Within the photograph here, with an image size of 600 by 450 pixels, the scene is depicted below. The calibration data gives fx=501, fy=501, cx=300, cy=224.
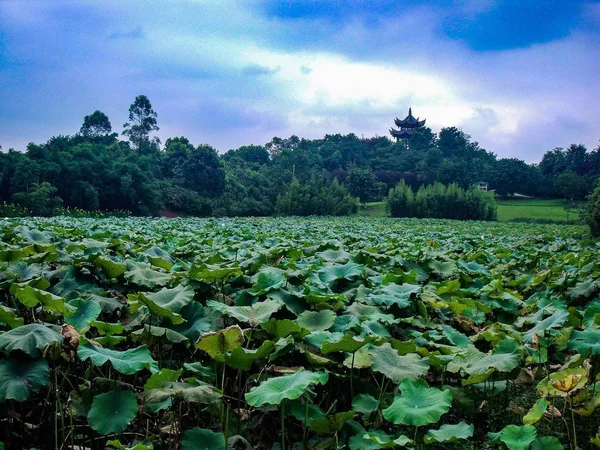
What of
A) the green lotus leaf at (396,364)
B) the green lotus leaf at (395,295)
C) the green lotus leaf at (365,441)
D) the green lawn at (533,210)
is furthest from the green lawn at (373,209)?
the green lotus leaf at (365,441)

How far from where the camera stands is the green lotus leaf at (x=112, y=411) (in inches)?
57.0

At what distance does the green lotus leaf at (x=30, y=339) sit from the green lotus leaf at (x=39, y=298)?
228 mm

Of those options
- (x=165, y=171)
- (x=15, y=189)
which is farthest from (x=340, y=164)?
(x=15, y=189)

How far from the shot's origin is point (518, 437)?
153 centimetres

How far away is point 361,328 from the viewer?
2.12 meters

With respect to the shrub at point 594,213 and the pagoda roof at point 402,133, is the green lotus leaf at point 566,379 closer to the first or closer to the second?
the shrub at point 594,213

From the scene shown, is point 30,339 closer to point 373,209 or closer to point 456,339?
point 456,339

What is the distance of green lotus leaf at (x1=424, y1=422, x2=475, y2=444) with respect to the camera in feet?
4.83

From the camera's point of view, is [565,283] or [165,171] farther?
[165,171]

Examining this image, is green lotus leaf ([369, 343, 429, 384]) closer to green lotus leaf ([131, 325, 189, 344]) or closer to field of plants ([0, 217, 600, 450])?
field of plants ([0, 217, 600, 450])

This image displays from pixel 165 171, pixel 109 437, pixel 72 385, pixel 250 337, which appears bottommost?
pixel 109 437

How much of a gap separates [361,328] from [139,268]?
1270 mm

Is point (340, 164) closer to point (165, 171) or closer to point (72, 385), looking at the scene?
point (165, 171)

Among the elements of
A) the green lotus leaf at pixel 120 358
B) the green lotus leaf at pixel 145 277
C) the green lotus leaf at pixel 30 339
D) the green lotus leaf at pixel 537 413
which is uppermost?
the green lotus leaf at pixel 145 277
